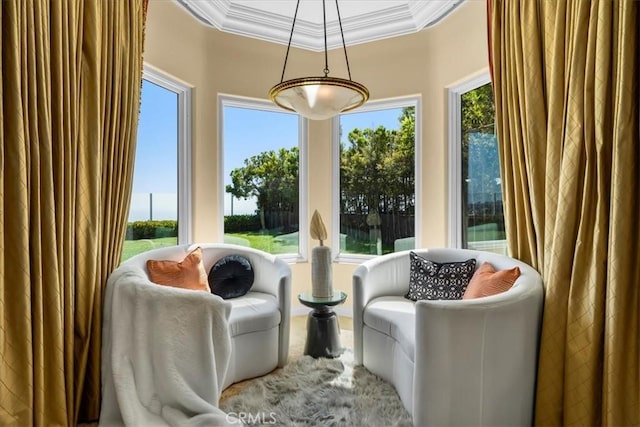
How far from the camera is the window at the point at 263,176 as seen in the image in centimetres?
380

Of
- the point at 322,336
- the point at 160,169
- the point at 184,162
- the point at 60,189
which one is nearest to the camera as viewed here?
the point at 60,189

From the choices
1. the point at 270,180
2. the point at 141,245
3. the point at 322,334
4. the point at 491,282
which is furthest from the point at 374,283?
the point at 141,245

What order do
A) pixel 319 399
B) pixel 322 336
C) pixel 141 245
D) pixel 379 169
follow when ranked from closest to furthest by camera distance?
pixel 319 399 → pixel 322 336 → pixel 141 245 → pixel 379 169

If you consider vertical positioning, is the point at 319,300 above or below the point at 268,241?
below

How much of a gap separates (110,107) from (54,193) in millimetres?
634

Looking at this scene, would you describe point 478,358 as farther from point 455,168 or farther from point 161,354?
point 455,168

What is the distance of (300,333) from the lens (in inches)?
135

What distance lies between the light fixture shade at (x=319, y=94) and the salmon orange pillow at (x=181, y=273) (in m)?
1.31

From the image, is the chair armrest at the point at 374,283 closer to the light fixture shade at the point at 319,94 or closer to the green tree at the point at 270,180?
the light fixture shade at the point at 319,94

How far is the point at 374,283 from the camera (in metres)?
2.79

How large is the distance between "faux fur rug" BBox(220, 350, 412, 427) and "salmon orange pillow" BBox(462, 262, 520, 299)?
0.80 metres

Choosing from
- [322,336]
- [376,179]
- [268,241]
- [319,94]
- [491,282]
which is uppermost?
[319,94]

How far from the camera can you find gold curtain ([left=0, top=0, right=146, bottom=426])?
1642 millimetres

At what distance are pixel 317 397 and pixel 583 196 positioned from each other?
1801 mm
